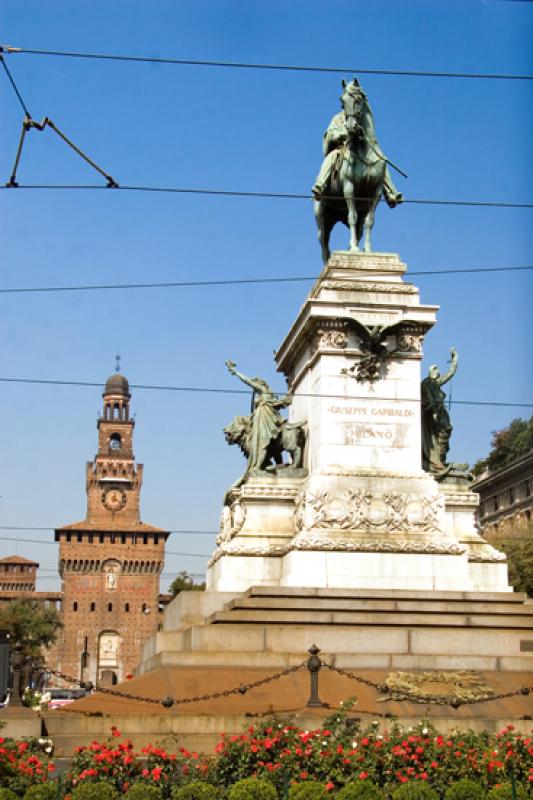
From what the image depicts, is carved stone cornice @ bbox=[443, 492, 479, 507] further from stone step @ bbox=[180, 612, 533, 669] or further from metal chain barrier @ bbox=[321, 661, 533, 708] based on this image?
metal chain barrier @ bbox=[321, 661, 533, 708]

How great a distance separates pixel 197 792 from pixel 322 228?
56.9 feet

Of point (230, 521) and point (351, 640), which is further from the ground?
point (230, 521)

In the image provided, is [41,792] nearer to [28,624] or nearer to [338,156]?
[338,156]

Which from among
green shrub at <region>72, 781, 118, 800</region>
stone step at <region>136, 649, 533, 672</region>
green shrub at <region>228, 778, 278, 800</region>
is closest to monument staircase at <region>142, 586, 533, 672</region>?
stone step at <region>136, 649, 533, 672</region>

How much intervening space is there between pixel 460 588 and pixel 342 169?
9.36m

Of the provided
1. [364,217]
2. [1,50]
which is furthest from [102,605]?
[1,50]

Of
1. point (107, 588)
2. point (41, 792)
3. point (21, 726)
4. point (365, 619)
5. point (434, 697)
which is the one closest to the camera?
point (41, 792)

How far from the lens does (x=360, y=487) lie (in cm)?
2461

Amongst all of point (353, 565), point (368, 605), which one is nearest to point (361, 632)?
point (368, 605)

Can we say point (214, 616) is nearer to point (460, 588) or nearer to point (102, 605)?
point (460, 588)

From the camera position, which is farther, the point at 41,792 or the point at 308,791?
the point at 308,791

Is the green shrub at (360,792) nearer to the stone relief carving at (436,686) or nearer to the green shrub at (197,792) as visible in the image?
the green shrub at (197,792)

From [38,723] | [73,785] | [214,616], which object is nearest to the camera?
[73,785]

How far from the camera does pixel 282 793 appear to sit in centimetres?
1371
